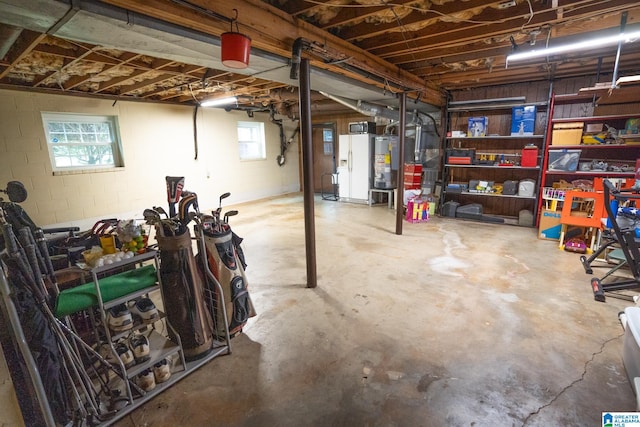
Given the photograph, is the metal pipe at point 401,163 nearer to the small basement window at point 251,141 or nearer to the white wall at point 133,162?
the white wall at point 133,162

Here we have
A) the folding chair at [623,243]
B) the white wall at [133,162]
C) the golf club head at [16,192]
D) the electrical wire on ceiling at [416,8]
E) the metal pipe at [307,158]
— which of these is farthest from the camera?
the white wall at [133,162]

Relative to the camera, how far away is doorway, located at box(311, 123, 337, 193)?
848cm

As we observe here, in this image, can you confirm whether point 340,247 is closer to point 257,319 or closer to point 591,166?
point 257,319

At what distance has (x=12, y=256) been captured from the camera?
123 centimetres

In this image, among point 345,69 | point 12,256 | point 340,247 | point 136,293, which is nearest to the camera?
point 12,256

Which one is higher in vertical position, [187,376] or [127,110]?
[127,110]

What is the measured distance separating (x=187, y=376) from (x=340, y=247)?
8.90 feet

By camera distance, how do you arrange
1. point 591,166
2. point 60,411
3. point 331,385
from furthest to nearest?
point 591,166, point 331,385, point 60,411

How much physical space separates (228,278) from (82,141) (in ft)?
16.7

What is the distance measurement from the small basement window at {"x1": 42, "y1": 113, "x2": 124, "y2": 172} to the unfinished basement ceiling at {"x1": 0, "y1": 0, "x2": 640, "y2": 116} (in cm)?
53

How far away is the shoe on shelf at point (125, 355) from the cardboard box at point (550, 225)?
5.26m

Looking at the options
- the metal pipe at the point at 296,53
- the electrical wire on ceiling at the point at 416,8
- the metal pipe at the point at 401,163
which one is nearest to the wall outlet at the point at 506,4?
the electrical wire on ceiling at the point at 416,8

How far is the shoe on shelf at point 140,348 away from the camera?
5.77 ft

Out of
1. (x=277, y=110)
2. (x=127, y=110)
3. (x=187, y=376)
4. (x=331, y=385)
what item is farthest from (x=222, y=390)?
(x=277, y=110)
